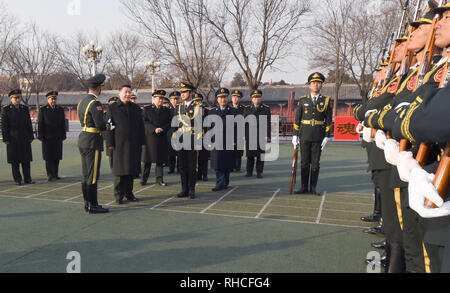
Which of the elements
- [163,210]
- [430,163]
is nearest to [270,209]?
[163,210]

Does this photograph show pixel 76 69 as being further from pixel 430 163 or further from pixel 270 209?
pixel 430 163

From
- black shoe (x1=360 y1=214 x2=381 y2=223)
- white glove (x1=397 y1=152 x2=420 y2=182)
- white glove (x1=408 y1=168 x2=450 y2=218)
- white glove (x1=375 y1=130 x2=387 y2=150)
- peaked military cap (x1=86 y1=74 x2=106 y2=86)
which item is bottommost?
black shoe (x1=360 y1=214 x2=381 y2=223)

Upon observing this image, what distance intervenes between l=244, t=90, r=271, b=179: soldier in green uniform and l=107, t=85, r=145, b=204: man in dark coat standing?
3.06m

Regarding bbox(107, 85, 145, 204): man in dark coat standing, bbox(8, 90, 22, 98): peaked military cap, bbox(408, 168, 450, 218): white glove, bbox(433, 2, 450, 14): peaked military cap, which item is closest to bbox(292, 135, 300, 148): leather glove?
bbox(107, 85, 145, 204): man in dark coat standing

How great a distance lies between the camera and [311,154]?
6375mm

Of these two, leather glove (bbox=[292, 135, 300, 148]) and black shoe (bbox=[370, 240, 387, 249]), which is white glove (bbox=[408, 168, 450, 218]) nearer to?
black shoe (bbox=[370, 240, 387, 249])

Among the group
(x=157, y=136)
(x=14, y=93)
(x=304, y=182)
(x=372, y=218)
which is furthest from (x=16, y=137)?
(x=372, y=218)

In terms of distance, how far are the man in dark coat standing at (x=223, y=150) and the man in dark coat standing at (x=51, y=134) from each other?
11.3 ft

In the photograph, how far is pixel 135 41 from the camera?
2558 centimetres

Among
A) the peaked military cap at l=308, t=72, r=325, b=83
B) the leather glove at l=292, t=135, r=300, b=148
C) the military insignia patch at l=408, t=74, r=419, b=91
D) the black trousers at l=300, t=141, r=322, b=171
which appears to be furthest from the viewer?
the leather glove at l=292, t=135, r=300, b=148

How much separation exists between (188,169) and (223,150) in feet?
3.07

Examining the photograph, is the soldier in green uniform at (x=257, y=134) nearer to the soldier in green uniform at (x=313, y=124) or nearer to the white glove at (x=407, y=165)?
the soldier in green uniform at (x=313, y=124)

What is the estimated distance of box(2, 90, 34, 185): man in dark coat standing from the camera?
7164mm

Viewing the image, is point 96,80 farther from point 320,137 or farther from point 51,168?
point 320,137
